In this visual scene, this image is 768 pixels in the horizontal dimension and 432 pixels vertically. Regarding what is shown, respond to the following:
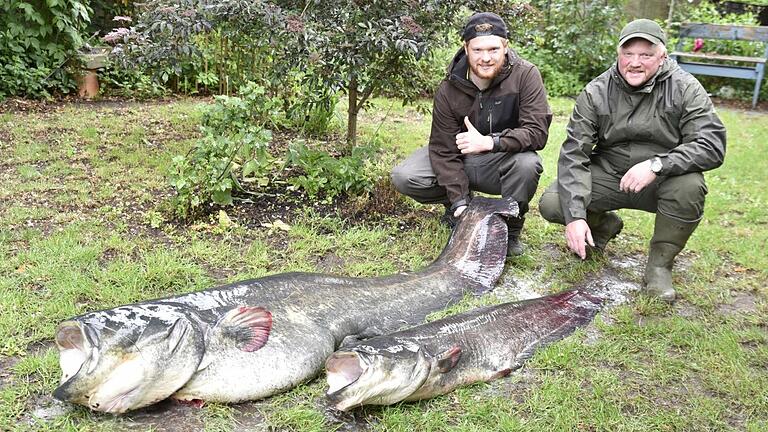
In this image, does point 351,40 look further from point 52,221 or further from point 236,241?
point 52,221

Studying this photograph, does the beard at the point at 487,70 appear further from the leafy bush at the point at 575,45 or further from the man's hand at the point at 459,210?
the leafy bush at the point at 575,45

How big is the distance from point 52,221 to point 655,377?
411cm

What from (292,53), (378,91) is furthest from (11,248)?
(378,91)

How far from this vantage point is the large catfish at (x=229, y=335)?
8.73 feet

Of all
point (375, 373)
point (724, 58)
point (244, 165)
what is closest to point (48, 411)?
point (375, 373)

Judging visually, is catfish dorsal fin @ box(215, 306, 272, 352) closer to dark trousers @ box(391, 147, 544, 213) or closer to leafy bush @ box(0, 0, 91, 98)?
dark trousers @ box(391, 147, 544, 213)

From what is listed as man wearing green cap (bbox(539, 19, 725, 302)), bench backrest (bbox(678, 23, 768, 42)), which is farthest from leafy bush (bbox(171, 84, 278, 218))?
bench backrest (bbox(678, 23, 768, 42))

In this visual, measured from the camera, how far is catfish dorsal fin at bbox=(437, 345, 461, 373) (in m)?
3.05

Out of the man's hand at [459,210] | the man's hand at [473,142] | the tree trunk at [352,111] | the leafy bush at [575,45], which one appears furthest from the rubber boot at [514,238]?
the leafy bush at [575,45]

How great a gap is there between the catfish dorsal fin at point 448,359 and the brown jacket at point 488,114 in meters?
1.81

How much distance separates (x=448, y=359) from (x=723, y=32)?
10.7 meters

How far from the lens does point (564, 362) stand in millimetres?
3502

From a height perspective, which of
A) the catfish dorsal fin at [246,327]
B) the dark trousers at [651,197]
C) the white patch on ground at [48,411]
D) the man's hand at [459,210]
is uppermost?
the dark trousers at [651,197]

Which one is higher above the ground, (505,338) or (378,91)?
(378,91)
